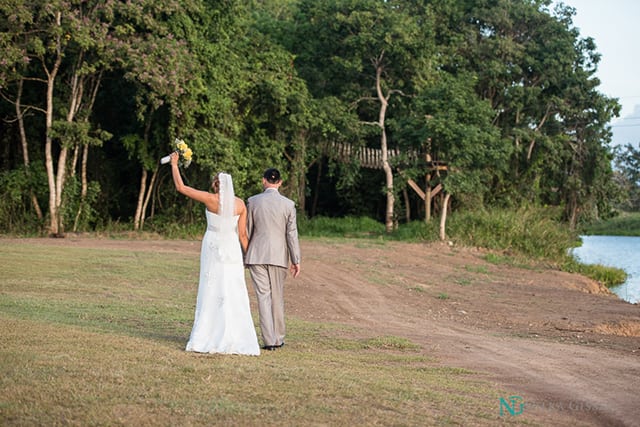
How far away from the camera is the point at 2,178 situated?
26.8 meters

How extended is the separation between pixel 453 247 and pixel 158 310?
17729mm

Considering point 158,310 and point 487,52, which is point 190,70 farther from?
point 487,52

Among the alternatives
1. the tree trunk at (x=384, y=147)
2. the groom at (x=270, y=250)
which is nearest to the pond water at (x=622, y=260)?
the tree trunk at (x=384, y=147)

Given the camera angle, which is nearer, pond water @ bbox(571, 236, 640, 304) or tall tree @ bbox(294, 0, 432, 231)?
pond water @ bbox(571, 236, 640, 304)

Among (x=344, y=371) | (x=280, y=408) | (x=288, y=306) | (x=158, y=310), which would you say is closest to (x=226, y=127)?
(x=288, y=306)

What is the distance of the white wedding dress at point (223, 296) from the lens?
9234mm

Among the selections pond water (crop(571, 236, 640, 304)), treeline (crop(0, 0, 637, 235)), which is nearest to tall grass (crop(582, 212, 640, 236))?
pond water (crop(571, 236, 640, 304))

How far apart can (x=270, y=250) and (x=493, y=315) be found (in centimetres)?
895

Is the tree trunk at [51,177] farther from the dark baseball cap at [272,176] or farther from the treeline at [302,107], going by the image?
the dark baseball cap at [272,176]

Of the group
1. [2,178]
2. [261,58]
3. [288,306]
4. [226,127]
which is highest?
[261,58]

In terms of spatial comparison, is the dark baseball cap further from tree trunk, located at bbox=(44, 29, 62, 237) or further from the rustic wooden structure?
the rustic wooden structure

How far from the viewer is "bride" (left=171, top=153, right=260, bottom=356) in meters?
9.24

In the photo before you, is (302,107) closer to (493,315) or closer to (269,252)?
(493,315)

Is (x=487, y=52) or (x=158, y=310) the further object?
(x=487, y=52)
